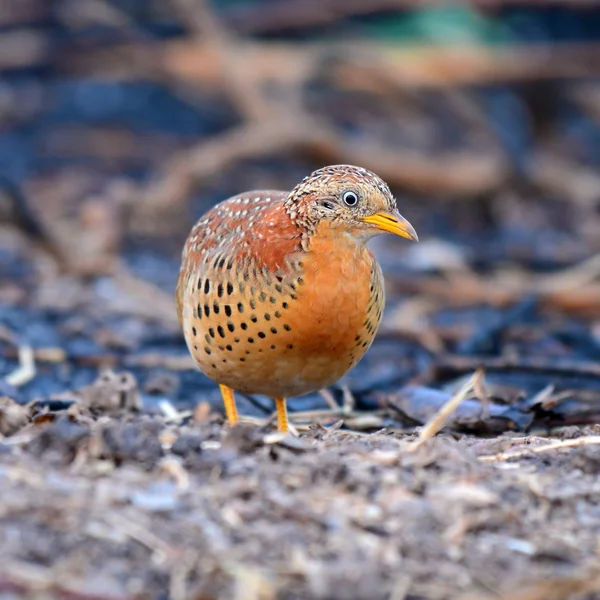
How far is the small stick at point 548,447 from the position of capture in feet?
11.9

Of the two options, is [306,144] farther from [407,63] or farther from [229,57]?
[407,63]

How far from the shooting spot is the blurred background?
750 cm

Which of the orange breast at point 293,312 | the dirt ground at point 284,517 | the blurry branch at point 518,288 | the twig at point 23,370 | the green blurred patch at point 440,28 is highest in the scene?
the green blurred patch at point 440,28

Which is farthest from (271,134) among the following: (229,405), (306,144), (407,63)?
(229,405)

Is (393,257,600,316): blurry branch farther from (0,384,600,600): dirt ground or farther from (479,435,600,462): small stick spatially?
(0,384,600,600): dirt ground

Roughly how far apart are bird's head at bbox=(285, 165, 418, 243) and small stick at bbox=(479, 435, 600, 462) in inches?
36.5

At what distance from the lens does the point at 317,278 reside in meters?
4.08

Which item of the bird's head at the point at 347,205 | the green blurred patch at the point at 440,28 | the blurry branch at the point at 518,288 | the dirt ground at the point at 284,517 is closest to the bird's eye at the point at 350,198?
the bird's head at the point at 347,205

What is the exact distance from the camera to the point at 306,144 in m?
10.0

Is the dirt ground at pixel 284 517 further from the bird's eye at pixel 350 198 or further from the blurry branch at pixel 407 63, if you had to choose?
the blurry branch at pixel 407 63

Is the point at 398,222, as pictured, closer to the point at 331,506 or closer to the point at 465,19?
the point at 331,506

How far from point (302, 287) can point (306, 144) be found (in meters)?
6.09

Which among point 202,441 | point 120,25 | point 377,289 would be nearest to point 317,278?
point 377,289

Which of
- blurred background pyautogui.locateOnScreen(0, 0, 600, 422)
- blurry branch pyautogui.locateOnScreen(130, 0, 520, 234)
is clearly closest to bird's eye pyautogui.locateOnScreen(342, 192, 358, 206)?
blurred background pyautogui.locateOnScreen(0, 0, 600, 422)
